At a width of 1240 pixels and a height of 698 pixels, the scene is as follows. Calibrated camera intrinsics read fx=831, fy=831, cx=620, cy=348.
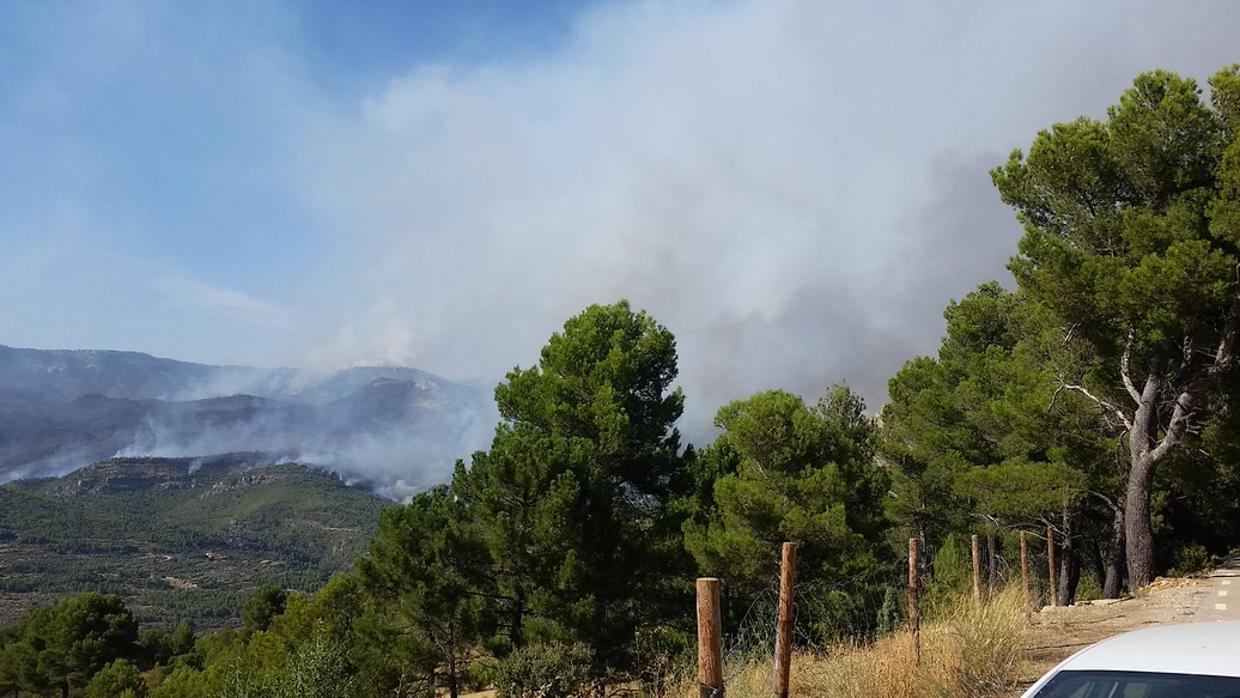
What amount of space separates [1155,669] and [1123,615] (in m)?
11.2

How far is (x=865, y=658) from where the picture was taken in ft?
24.0

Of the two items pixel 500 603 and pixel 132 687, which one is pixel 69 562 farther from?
pixel 500 603

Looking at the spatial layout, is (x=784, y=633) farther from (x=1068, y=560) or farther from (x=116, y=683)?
(x=116, y=683)

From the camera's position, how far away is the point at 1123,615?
490 inches

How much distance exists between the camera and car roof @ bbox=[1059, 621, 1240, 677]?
10.1ft

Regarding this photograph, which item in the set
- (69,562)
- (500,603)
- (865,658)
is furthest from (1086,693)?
(69,562)

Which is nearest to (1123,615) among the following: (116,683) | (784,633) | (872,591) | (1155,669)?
(784,633)

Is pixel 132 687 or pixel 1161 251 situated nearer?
pixel 1161 251

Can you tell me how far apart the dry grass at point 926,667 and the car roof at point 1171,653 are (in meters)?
3.46

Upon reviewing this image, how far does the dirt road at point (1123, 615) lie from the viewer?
944 centimetres

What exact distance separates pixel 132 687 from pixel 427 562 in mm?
37985

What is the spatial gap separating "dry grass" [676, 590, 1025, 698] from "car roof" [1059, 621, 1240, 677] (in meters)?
3.46

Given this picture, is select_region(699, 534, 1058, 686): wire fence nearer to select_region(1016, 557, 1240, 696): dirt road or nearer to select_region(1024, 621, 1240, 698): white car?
select_region(1016, 557, 1240, 696): dirt road

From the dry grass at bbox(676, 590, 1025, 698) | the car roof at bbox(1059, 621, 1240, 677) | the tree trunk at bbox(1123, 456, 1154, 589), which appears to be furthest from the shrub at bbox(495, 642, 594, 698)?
the car roof at bbox(1059, 621, 1240, 677)
